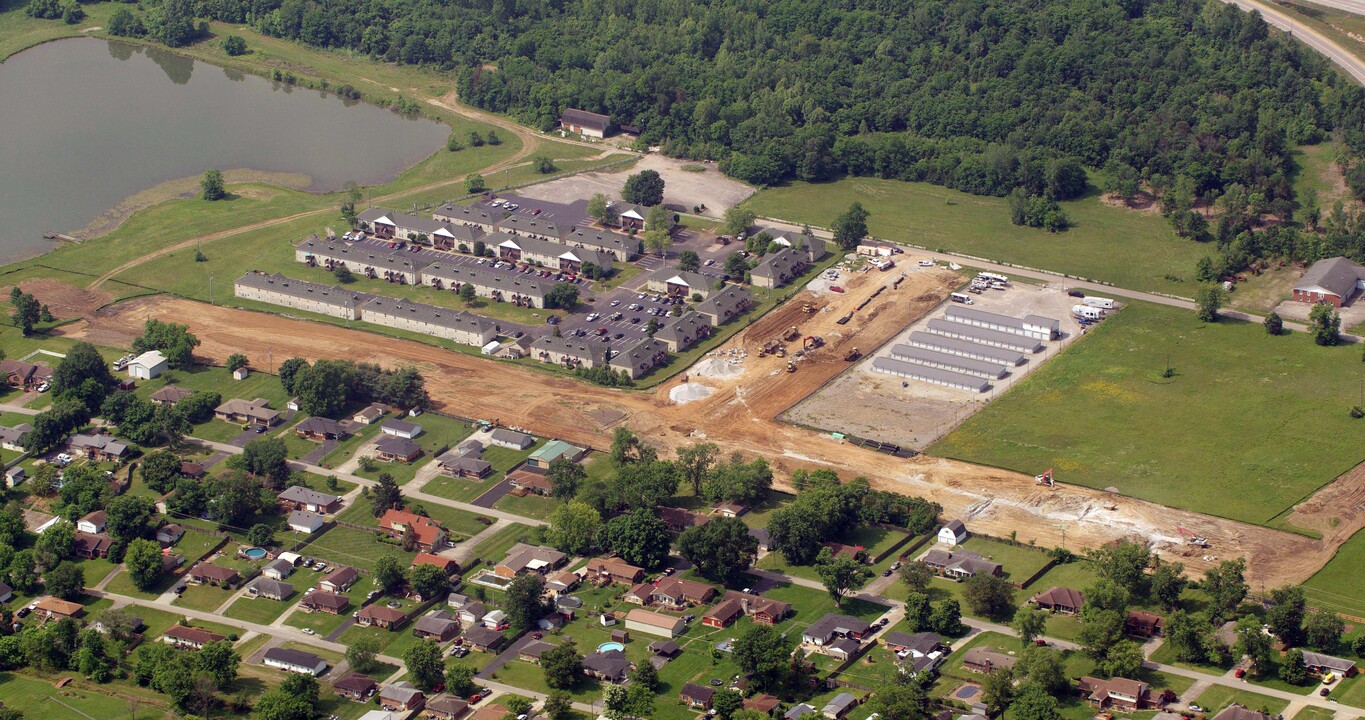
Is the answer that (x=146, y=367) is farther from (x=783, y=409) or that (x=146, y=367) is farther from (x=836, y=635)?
(x=836, y=635)

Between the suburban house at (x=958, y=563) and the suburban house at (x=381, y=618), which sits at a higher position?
the suburban house at (x=958, y=563)

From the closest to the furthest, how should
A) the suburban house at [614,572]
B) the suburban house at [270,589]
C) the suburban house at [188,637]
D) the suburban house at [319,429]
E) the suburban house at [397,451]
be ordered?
the suburban house at [188,637]
the suburban house at [270,589]
the suburban house at [614,572]
the suburban house at [397,451]
the suburban house at [319,429]

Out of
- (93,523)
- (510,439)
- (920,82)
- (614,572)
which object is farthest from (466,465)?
(920,82)

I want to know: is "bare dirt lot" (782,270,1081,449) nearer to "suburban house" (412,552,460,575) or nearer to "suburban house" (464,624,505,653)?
"suburban house" (412,552,460,575)

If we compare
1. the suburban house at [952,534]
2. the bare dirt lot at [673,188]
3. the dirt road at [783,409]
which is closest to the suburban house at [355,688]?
the dirt road at [783,409]

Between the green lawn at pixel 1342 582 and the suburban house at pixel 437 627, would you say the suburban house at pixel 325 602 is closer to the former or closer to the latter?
the suburban house at pixel 437 627

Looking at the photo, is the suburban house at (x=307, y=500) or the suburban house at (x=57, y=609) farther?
the suburban house at (x=307, y=500)
